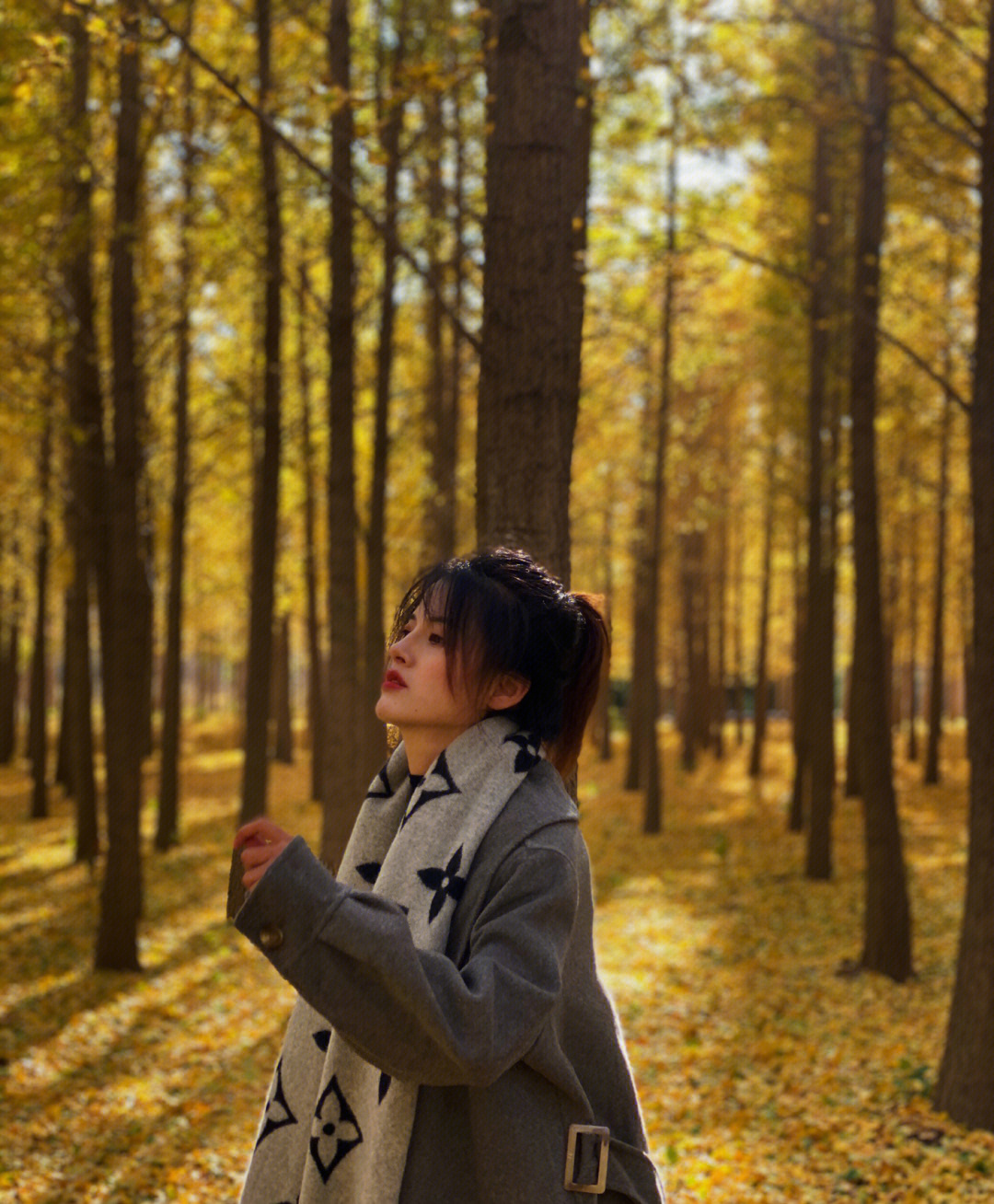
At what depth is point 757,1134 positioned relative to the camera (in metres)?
5.96

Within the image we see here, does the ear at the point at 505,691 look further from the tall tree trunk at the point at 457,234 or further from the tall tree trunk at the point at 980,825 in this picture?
the tall tree trunk at the point at 457,234

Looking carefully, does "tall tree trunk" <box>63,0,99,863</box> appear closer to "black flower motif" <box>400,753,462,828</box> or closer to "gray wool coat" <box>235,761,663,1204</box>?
"black flower motif" <box>400,753,462,828</box>

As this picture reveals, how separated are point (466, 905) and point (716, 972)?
27.9 feet

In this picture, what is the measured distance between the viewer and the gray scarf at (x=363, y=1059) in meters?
1.58

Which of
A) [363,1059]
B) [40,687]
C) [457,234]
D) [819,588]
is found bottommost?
[40,687]

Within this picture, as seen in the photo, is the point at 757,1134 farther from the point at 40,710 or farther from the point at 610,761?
the point at 610,761

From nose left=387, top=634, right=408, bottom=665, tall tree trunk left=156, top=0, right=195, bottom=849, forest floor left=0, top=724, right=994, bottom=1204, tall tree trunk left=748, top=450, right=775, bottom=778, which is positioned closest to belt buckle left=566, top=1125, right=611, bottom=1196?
nose left=387, top=634, right=408, bottom=665

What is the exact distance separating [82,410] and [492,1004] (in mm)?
9497

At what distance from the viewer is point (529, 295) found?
10.3 feet

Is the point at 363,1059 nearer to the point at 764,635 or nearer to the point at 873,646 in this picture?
the point at 873,646

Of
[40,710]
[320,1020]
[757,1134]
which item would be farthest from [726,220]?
[320,1020]

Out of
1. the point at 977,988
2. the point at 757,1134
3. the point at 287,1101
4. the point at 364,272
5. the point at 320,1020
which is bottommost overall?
the point at 757,1134

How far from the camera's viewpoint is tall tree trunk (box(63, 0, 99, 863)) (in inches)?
355

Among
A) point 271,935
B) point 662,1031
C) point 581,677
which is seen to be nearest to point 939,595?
point 662,1031
